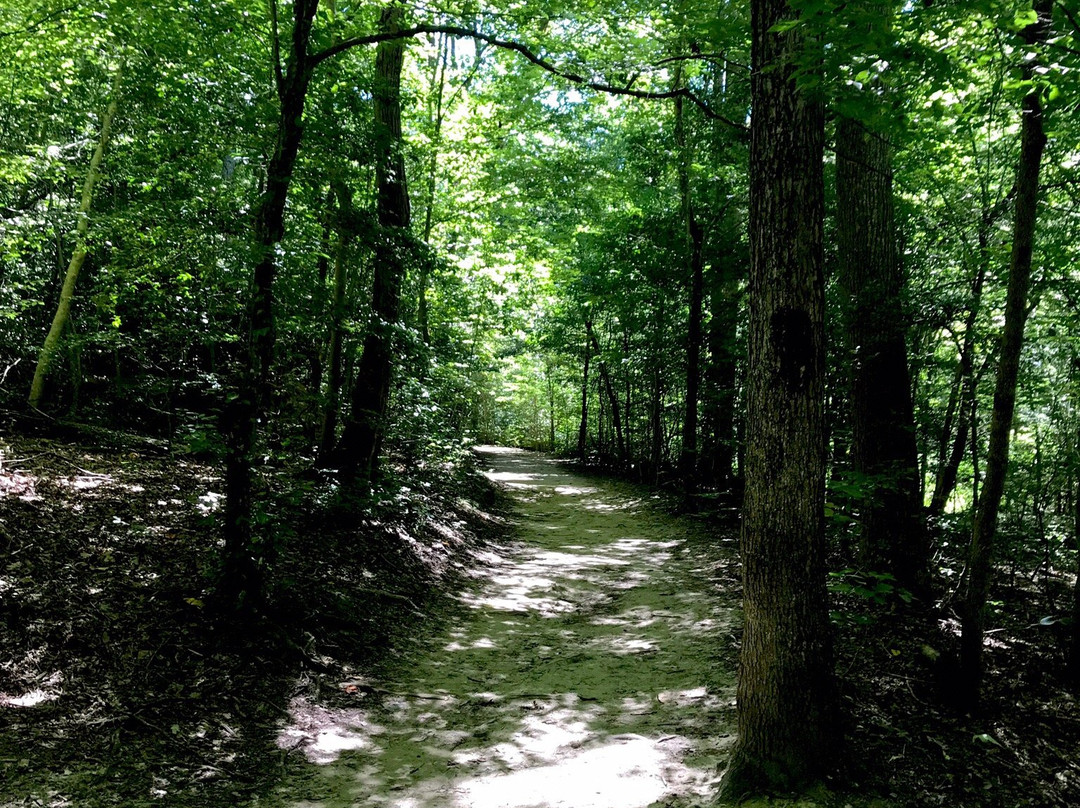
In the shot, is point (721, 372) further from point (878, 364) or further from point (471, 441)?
point (878, 364)

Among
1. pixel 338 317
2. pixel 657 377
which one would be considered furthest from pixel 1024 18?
pixel 657 377

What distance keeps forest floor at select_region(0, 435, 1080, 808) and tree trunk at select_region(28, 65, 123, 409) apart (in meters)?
1.00

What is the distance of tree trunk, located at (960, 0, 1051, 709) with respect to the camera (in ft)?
13.2

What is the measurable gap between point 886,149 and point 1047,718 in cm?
580

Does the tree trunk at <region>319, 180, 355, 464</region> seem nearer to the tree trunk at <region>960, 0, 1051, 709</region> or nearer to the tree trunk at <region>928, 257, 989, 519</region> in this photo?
the tree trunk at <region>960, 0, 1051, 709</region>

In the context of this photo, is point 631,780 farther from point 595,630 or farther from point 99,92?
point 99,92

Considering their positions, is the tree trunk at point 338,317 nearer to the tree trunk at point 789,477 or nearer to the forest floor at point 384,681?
the forest floor at point 384,681

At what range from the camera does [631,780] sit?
3.80 metres

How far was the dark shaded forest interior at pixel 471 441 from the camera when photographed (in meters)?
3.50

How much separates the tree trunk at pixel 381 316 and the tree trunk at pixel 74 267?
322cm

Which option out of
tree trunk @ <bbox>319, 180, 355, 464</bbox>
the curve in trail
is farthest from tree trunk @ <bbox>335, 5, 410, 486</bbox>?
the curve in trail

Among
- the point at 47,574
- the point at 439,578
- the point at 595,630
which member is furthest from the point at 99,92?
the point at 595,630

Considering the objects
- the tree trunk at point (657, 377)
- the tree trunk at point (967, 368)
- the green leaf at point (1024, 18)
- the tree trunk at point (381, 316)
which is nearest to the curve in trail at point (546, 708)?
the tree trunk at point (381, 316)

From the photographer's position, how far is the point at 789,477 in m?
3.44
